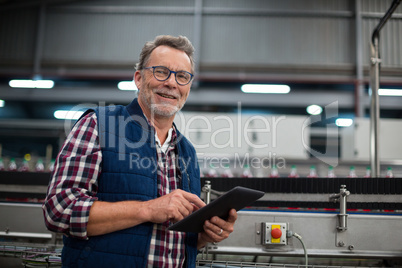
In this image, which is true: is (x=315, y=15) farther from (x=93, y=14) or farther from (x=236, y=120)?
(x=93, y=14)

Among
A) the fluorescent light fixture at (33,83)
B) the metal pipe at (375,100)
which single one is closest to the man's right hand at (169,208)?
the metal pipe at (375,100)

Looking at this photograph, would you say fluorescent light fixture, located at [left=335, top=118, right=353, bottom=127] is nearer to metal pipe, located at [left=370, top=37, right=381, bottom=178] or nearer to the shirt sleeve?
metal pipe, located at [left=370, top=37, right=381, bottom=178]

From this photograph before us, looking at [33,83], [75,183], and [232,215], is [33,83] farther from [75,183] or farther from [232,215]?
[232,215]

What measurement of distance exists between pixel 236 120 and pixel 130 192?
12.5ft

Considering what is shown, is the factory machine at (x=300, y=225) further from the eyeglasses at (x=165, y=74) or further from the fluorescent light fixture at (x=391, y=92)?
the fluorescent light fixture at (x=391, y=92)

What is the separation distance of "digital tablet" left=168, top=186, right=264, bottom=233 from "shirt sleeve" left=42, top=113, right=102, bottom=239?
0.84 ft

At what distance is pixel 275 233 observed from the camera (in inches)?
59.7

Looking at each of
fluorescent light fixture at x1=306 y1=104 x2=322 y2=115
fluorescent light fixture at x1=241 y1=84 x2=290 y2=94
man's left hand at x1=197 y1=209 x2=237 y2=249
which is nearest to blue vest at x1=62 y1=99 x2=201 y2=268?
man's left hand at x1=197 y1=209 x2=237 y2=249

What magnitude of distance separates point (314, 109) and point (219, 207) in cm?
578

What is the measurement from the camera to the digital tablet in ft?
3.17

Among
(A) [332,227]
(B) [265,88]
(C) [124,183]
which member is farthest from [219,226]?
(B) [265,88]

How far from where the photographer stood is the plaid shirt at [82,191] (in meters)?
0.99

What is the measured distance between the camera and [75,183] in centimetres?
103

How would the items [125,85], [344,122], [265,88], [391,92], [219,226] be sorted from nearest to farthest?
[219,226] < [344,122] < [391,92] < [265,88] < [125,85]
